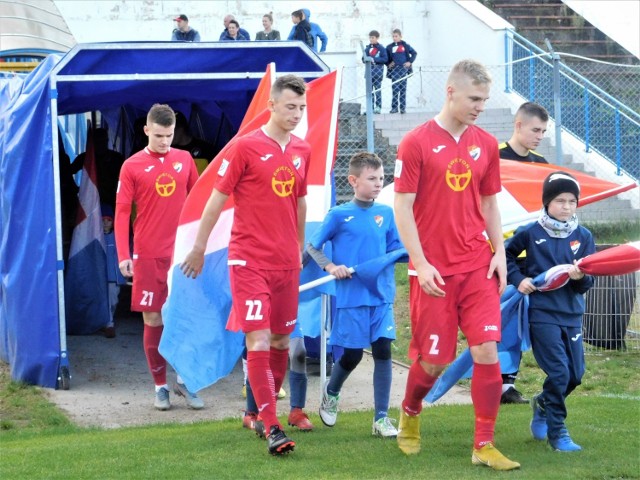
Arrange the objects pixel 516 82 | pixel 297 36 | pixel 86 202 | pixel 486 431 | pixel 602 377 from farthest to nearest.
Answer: pixel 297 36, pixel 516 82, pixel 86 202, pixel 602 377, pixel 486 431

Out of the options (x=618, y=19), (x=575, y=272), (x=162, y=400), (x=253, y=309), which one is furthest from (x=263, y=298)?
(x=618, y=19)

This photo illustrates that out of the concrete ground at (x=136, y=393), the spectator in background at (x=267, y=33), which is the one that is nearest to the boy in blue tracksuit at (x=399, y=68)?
the spectator in background at (x=267, y=33)

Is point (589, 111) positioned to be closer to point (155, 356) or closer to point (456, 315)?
point (155, 356)

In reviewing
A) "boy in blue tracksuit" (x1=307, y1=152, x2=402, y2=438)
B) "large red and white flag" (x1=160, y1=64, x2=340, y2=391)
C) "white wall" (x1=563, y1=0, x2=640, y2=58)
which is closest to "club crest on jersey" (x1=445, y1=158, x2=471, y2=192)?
"boy in blue tracksuit" (x1=307, y1=152, x2=402, y2=438)

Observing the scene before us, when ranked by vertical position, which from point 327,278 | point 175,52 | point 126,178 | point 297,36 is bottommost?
point 327,278

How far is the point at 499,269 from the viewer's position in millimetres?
6379

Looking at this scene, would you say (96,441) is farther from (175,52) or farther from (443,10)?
(443,10)

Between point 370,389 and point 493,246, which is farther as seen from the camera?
point 370,389

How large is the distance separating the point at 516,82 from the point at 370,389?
11687 millimetres

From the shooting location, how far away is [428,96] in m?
21.3

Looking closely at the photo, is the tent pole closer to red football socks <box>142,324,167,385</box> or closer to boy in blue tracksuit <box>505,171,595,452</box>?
red football socks <box>142,324,167,385</box>

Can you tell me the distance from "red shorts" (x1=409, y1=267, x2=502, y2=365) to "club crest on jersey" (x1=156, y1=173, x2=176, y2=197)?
341 centimetres

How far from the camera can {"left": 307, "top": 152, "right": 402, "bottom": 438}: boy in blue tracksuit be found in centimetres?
741

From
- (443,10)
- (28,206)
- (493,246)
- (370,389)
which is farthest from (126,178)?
(443,10)
